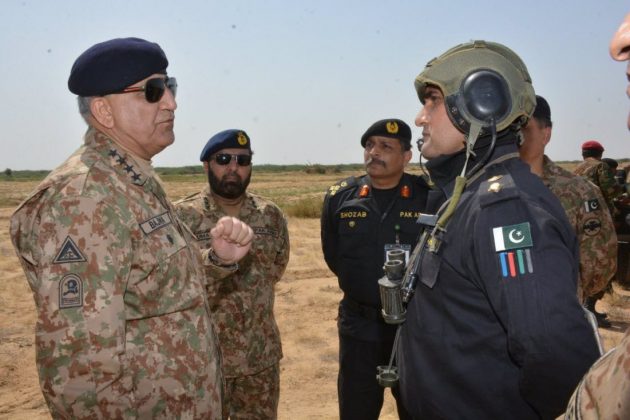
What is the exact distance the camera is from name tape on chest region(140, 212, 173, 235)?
2297 mm

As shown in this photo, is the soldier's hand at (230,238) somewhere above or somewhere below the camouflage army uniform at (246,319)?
above

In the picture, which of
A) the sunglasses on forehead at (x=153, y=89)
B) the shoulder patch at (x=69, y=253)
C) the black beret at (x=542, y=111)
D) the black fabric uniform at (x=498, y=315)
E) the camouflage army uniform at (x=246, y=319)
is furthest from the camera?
the black beret at (x=542, y=111)

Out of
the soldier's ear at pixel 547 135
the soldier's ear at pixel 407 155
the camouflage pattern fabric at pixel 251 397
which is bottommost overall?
the camouflage pattern fabric at pixel 251 397

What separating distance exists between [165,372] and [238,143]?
247cm

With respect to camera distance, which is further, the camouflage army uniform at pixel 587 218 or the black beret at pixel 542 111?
the camouflage army uniform at pixel 587 218

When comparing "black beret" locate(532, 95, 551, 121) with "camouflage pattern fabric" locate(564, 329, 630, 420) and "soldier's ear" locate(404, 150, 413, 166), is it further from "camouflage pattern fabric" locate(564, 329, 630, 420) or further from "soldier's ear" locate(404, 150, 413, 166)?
"camouflage pattern fabric" locate(564, 329, 630, 420)

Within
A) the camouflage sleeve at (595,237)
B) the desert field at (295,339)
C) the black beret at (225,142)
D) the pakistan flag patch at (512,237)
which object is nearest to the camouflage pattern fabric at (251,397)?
the desert field at (295,339)

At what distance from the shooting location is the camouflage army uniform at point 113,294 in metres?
2.01

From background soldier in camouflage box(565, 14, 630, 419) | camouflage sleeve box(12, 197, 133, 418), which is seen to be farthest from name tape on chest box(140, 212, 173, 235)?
background soldier in camouflage box(565, 14, 630, 419)

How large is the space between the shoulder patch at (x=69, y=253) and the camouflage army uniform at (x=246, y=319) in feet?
6.05

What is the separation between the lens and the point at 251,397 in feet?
13.1

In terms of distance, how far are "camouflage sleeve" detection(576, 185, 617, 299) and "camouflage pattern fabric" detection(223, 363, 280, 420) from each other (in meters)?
2.88

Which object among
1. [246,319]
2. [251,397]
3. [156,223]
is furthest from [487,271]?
[251,397]

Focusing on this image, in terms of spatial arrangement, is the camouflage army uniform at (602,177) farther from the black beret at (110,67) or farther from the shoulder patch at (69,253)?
the shoulder patch at (69,253)
